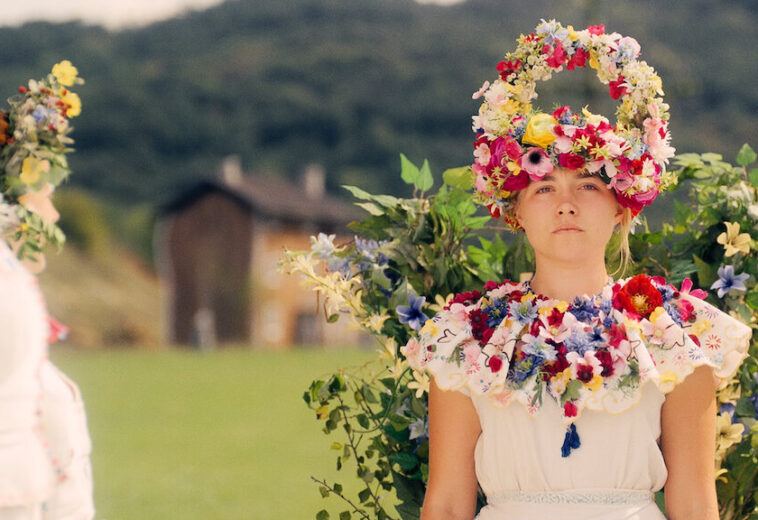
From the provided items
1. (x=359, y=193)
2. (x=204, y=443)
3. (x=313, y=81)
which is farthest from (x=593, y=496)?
(x=313, y=81)

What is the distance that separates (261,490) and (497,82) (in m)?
11.7

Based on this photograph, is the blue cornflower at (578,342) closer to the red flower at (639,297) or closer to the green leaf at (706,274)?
the red flower at (639,297)

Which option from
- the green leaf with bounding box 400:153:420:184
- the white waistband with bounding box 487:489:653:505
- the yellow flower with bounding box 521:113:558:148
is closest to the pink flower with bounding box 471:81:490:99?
the yellow flower with bounding box 521:113:558:148

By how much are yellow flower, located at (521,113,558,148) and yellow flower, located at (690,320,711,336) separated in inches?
25.9

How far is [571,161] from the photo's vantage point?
8.57ft

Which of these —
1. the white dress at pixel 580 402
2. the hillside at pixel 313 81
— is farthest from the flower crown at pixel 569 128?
the hillside at pixel 313 81

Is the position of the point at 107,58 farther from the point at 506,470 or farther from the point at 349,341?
the point at 506,470

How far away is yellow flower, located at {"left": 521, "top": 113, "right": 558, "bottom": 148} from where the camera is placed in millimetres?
2650

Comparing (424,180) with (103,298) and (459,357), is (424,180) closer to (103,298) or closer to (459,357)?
(459,357)

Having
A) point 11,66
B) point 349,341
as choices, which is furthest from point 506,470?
point 11,66

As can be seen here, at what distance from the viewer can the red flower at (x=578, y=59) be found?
114 inches

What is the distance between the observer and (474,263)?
3799 millimetres

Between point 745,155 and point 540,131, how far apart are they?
1647 mm

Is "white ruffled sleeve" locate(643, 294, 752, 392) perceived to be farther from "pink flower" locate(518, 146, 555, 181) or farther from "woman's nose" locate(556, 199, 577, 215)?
"pink flower" locate(518, 146, 555, 181)
